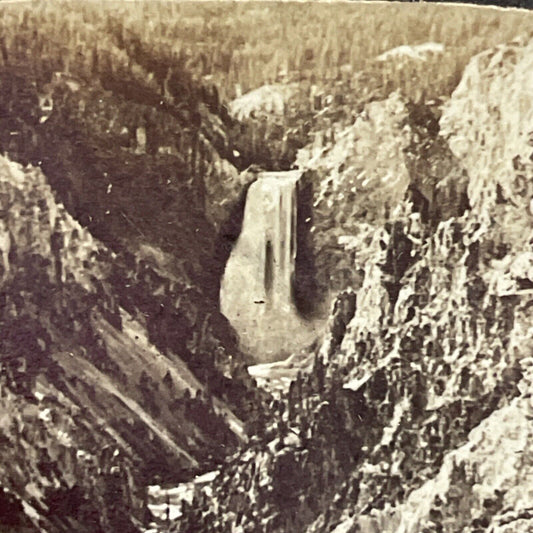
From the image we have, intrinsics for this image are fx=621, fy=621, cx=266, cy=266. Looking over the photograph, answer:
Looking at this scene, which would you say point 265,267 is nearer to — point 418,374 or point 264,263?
point 264,263

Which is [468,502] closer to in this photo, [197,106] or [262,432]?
[262,432]

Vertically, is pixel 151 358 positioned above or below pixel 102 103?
below

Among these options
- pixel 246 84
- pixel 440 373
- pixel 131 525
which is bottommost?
pixel 131 525

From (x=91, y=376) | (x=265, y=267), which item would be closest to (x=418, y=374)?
(x=265, y=267)

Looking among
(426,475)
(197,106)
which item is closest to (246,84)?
(197,106)

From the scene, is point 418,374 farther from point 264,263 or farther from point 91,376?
point 91,376
